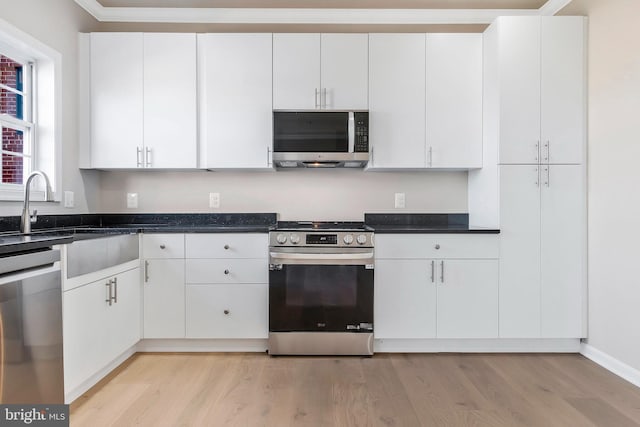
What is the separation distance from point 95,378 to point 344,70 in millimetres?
2657

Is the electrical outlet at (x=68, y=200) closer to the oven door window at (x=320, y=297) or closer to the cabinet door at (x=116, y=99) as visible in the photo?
the cabinet door at (x=116, y=99)

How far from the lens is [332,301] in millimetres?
2729

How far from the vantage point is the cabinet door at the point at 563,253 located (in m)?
2.73

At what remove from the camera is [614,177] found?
2.48 meters

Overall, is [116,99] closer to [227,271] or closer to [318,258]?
[227,271]

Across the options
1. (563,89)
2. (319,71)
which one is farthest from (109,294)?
(563,89)

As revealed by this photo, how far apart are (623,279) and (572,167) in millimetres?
814

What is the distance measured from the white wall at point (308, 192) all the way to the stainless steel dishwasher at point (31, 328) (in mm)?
1636

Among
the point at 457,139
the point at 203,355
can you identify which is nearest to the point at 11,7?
the point at 203,355

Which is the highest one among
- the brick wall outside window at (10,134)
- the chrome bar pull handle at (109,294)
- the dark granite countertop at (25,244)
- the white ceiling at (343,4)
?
the white ceiling at (343,4)

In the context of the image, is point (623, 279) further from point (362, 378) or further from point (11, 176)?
point (11, 176)

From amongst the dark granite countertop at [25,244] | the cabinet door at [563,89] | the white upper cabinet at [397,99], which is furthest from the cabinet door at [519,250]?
the dark granite countertop at [25,244]

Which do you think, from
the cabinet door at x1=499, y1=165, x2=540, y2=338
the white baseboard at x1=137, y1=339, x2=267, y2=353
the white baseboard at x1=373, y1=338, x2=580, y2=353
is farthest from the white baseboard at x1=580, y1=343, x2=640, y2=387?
the white baseboard at x1=137, y1=339, x2=267, y2=353

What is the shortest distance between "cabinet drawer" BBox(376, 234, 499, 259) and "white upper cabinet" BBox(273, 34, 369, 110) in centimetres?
108
